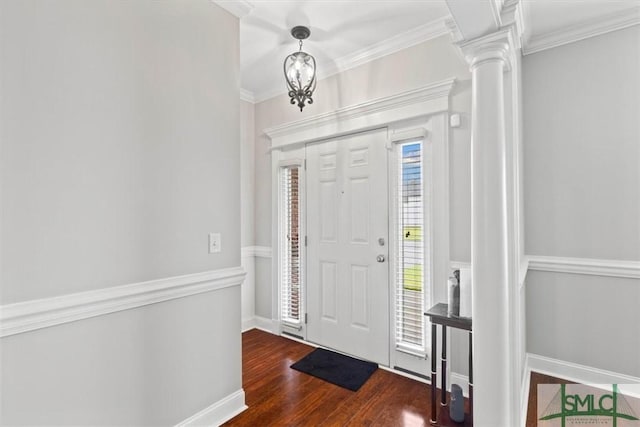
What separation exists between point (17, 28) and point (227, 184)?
112cm

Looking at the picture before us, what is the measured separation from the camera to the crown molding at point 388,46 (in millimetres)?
2342

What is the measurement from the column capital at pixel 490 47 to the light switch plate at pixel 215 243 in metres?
1.65

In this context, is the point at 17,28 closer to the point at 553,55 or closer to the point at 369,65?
the point at 369,65

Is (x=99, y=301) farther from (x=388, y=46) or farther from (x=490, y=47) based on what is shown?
(x=388, y=46)

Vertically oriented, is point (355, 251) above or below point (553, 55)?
below

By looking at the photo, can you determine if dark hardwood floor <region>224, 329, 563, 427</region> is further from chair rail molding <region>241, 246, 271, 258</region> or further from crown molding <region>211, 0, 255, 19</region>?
crown molding <region>211, 0, 255, 19</region>

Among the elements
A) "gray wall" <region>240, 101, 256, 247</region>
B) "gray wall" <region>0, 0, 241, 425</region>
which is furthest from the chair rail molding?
"gray wall" <region>0, 0, 241, 425</region>

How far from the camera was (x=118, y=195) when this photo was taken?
1.50 metres

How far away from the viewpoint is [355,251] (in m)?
2.83

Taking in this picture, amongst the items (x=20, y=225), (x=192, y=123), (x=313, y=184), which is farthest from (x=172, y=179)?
(x=313, y=184)

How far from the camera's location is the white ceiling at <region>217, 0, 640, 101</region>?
6.85 ft

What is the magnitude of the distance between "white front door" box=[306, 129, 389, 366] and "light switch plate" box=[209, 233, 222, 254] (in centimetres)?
125

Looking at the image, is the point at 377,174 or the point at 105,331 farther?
the point at 377,174

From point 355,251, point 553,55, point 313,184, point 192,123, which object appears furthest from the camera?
point 313,184
